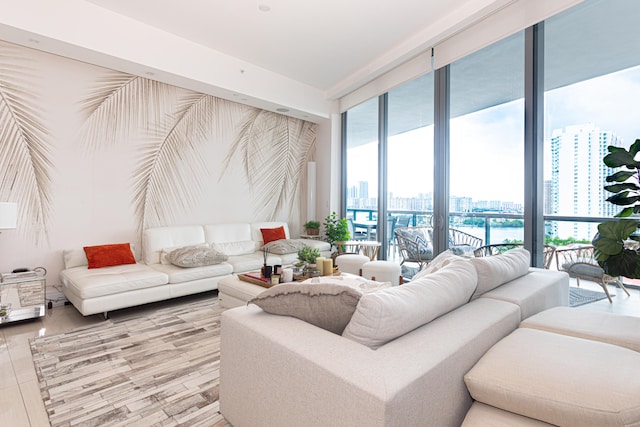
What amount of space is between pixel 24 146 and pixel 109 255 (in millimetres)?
1433

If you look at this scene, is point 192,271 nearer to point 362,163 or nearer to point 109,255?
point 109,255

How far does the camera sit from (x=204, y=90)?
15.1 ft

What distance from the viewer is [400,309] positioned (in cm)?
117

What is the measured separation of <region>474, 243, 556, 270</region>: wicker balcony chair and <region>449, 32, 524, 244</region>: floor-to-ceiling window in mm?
82

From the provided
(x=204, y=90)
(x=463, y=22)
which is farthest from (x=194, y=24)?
(x=463, y=22)

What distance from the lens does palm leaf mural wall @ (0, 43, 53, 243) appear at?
3.36 metres

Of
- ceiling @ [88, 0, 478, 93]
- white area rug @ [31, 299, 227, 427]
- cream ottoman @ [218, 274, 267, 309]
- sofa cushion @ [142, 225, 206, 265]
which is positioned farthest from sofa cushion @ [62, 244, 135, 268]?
ceiling @ [88, 0, 478, 93]

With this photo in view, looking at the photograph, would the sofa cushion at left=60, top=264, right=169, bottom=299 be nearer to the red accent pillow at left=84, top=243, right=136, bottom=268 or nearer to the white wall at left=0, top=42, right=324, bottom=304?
the red accent pillow at left=84, top=243, right=136, bottom=268

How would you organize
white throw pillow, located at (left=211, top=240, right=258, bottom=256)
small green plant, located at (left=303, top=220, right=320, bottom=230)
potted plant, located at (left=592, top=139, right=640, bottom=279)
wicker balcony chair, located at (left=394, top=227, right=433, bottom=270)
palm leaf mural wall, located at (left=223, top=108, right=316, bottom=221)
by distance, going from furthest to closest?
1. small green plant, located at (left=303, top=220, right=320, bottom=230)
2. palm leaf mural wall, located at (left=223, top=108, right=316, bottom=221)
3. white throw pillow, located at (left=211, top=240, right=258, bottom=256)
4. wicker balcony chair, located at (left=394, top=227, right=433, bottom=270)
5. potted plant, located at (left=592, top=139, right=640, bottom=279)

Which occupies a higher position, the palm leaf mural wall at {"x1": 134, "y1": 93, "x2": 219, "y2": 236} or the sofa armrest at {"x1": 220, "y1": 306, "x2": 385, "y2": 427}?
the palm leaf mural wall at {"x1": 134, "y1": 93, "x2": 219, "y2": 236}

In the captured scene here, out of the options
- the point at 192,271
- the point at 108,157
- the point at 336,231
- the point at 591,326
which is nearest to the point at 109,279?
the point at 192,271

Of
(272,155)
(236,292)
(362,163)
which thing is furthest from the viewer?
(272,155)

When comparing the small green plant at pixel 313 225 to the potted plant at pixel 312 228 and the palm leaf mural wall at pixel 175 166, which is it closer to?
the potted plant at pixel 312 228

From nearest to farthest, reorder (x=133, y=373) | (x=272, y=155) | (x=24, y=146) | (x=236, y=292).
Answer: (x=133, y=373), (x=236, y=292), (x=24, y=146), (x=272, y=155)
